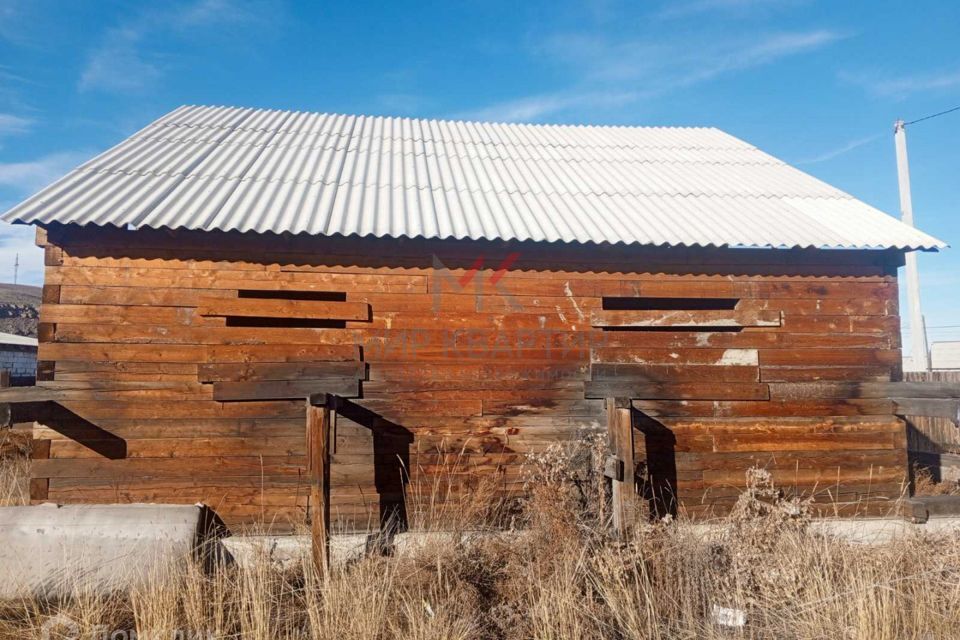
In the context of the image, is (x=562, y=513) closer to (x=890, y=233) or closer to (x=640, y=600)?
(x=640, y=600)

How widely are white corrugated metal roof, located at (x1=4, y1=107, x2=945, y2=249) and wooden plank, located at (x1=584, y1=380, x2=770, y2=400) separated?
1574 mm

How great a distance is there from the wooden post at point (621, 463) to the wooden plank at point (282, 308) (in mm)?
2735

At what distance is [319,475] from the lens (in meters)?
5.39

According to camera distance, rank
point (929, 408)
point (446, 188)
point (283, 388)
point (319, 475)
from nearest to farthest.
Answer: point (319, 475) → point (283, 388) → point (929, 408) → point (446, 188)

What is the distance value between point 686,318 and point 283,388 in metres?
4.37

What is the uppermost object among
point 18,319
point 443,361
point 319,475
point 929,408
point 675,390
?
point 18,319

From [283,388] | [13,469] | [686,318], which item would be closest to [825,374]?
[686,318]

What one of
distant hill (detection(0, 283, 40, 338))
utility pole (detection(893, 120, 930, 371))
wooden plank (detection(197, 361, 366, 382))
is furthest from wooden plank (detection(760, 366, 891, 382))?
distant hill (detection(0, 283, 40, 338))

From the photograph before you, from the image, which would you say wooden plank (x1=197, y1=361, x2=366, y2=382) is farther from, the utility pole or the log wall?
the utility pole

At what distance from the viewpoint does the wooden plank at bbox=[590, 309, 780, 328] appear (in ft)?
22.5

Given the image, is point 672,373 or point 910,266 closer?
point 672,373

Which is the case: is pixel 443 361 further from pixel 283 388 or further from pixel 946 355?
pixel 946 355

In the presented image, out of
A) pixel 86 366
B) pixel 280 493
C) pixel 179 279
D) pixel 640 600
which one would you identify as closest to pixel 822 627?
pixel 640 600

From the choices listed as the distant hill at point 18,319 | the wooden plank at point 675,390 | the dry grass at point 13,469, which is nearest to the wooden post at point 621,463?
the wooden plank at point 675,390
